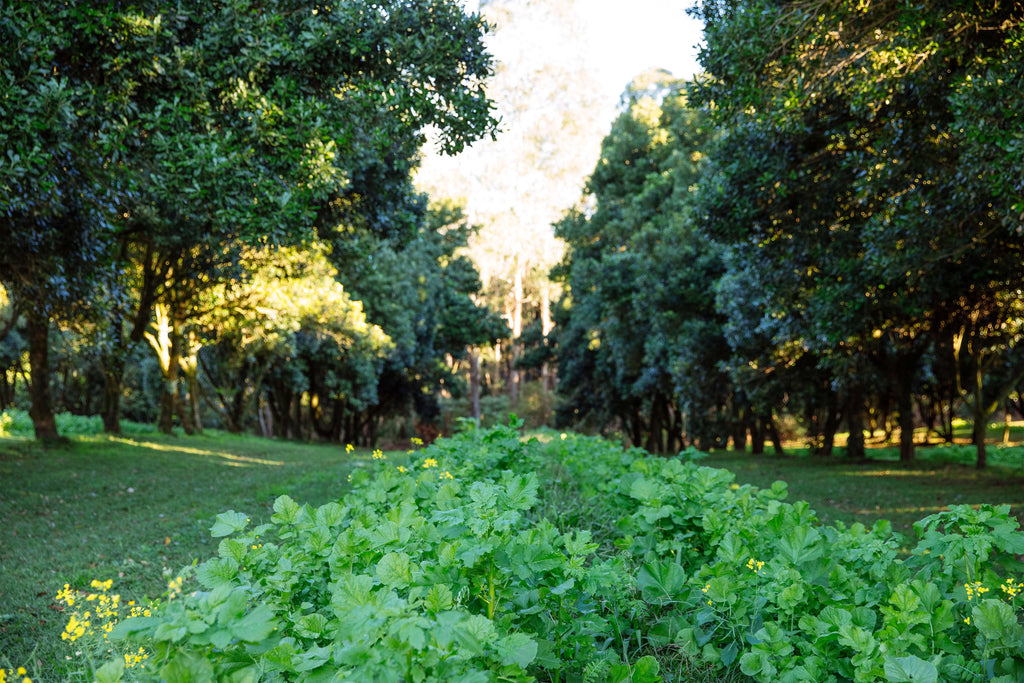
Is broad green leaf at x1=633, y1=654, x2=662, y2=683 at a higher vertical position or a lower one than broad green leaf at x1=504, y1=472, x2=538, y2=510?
lower

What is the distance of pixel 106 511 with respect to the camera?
848 cm

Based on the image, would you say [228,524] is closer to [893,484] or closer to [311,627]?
[311,627]

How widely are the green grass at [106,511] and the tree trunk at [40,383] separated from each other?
38cm

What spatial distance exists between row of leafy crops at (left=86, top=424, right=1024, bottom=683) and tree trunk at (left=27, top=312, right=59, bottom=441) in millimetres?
11485

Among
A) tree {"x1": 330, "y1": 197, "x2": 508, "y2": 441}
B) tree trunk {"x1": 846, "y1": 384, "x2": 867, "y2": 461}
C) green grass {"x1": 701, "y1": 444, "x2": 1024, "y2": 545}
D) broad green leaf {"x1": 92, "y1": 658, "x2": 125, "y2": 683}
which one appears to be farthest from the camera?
tree {"x1": 330, "y1": 197, "x2": 508, "y2": 441}

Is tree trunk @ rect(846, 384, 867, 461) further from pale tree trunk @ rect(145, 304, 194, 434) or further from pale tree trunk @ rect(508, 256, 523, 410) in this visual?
pale tree trunk @ rect(508, 256, 523, 410)

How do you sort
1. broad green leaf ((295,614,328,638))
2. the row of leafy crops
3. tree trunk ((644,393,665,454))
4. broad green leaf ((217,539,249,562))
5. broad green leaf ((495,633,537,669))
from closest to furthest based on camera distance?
the row of leafy crops → broad green leaf ((495,633,537,669)) → broad green leaf ((295,614,328,638)) → broad green leaf ((217,539,249,562)) → tree trunk ((644,393,665,454))

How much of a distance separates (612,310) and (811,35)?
16632mm

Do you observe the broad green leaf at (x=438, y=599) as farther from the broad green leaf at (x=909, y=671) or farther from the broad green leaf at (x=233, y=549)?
the broad green leaf at (x=909, y=671)

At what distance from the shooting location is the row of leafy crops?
5.88ft

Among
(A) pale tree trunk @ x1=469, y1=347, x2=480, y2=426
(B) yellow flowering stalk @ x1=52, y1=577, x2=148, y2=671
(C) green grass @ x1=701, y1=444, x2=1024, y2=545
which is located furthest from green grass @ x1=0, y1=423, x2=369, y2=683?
(A) pale tree trunk @ x1=469, y1=347, x2=480, y2=426

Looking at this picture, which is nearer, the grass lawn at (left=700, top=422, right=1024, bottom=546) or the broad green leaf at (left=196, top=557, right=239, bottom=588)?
the broad green leaf at (left=196, top=557, right=239, bottom=588)

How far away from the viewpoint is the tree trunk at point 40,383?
12.8m

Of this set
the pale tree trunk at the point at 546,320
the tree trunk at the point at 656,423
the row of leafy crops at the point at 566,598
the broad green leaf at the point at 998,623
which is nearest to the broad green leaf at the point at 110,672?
the row of leafy crops at the point at 566,598
